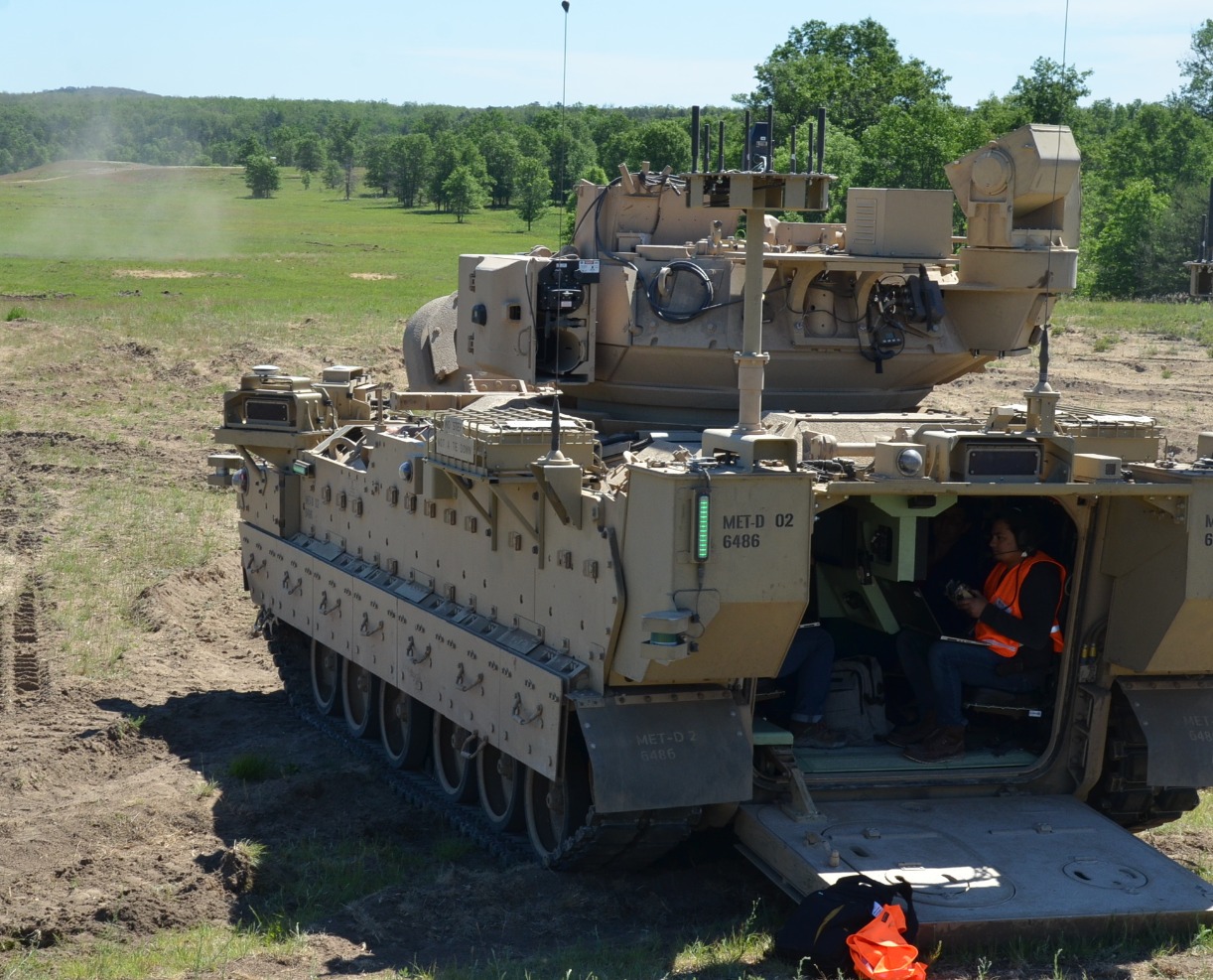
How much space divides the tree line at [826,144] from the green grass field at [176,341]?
6.67 feet

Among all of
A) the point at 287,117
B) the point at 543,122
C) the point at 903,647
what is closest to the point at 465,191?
the point at 543,122

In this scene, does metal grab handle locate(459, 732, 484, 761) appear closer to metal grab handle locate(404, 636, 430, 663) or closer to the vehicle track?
the vehicle track

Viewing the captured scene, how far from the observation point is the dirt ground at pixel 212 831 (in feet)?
30.8

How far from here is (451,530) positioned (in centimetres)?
1160

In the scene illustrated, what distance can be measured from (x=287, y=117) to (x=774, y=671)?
137 meters

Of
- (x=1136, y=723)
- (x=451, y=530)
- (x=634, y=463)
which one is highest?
(x=634, y=463)

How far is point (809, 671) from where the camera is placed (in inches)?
408

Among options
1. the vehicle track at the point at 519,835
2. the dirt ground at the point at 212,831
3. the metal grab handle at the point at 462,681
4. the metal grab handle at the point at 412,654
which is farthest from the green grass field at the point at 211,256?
the metal grab handle at the point at 462,681

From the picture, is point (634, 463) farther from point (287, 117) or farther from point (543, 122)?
point (287, 117)

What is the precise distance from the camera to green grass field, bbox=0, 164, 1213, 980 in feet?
29.8

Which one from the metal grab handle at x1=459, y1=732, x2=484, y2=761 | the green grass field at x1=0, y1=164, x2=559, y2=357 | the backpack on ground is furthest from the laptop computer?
the green grass field at x1=0, y1=164, x2=559, y2=357

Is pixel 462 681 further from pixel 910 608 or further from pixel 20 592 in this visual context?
pixel 20 592

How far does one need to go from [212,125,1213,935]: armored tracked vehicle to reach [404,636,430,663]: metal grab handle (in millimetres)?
18

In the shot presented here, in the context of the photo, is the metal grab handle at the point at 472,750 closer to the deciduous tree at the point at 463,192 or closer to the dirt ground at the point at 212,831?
the dirt ground at the point at 212,831
